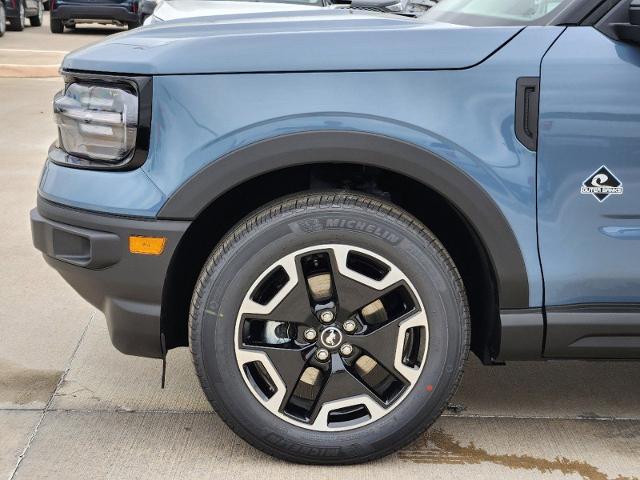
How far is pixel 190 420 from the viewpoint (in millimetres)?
3172

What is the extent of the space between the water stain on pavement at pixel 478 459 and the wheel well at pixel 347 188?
0.33 meters

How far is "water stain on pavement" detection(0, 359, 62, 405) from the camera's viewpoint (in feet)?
10.9

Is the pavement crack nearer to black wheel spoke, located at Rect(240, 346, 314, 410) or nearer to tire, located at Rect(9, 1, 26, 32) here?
black wheel spoke, located at Rect(240, 346, 314, 410)

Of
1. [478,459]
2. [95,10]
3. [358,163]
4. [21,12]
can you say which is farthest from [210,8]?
[21,12]

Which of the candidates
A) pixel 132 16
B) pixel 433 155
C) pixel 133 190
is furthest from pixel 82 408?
pixel 132 16

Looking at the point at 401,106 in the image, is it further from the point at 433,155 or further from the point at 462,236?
the point at 462,236

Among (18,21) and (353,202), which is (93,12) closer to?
(18,21)

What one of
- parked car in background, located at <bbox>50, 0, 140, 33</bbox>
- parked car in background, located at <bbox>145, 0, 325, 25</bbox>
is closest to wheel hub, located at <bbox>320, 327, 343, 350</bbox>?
parked car in background, located at <bbox>145, 0, 325, 25</bbox>

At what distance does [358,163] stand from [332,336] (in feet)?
1.74

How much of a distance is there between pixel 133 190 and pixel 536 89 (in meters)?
1.18

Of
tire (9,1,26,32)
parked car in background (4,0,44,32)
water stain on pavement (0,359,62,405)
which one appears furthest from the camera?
tire (9,1,26,32)

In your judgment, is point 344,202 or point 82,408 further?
point 82,408

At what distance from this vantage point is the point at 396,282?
2.66m

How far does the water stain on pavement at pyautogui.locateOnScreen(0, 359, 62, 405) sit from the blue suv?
71 cm
